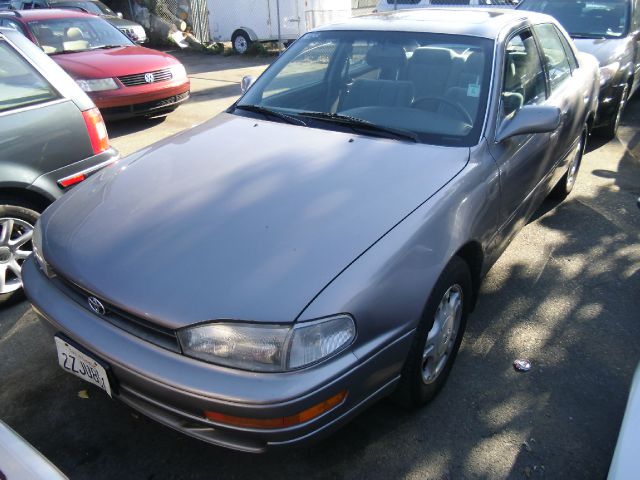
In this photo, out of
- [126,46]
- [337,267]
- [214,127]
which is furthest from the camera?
[126,46]

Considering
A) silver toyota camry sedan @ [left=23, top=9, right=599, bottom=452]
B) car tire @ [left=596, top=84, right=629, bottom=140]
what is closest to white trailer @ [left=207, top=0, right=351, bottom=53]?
car tire @ [left=596, top=84, right=629, bottom=140]

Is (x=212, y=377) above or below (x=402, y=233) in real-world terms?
below

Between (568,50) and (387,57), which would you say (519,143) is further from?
(568,50)

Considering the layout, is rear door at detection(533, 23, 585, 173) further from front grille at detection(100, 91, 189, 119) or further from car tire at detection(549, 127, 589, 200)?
front grille at detection(100, 91, 189, 119)

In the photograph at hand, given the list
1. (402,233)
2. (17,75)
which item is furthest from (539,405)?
(17,75)

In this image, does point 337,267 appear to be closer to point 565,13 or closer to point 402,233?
point 402,233

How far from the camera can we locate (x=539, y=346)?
2945 mm

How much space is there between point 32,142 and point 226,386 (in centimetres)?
239

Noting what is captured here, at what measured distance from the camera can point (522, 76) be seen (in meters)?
3.20

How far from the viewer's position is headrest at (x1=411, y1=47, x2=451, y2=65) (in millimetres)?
2997

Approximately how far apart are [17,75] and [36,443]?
236cm

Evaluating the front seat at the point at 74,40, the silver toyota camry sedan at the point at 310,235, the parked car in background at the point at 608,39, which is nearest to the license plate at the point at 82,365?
the silver toyota camry sedan at the point at 310,235

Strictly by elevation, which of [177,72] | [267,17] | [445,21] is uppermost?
[445,21]

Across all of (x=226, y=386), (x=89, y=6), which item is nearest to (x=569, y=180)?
(x=226, y=386)
